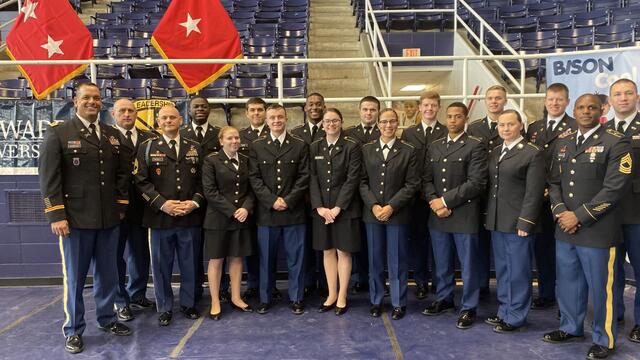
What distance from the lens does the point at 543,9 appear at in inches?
409

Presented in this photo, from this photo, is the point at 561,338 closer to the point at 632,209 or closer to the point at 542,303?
the point at 542,303

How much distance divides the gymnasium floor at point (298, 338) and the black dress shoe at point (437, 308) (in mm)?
61

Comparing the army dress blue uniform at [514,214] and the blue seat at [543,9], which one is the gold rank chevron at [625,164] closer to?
the army dress blue uniform at [514,214]

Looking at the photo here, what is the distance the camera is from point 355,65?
9148mm

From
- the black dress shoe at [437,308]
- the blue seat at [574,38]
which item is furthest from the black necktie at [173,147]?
the blue seat at [574,38]

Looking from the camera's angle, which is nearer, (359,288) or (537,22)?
(359,288)

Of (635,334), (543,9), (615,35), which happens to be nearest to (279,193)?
(635,334)

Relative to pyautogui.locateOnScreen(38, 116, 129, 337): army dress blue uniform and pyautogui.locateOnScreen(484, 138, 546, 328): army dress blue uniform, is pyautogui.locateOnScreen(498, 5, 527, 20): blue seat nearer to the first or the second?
pyautogui.locateOnScreen(484, 138, 546, 328): army dress blue uniform

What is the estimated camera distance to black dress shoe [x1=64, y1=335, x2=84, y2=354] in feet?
11.1

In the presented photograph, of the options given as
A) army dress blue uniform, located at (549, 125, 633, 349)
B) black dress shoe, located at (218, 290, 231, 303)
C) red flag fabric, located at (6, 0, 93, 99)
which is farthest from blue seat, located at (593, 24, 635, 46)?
red flag fabric, located at (6, 0, 93, 99)

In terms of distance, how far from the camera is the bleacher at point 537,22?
324 inches

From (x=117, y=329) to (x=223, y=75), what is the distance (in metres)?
4.78

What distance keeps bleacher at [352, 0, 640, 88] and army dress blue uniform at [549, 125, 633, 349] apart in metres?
4.39

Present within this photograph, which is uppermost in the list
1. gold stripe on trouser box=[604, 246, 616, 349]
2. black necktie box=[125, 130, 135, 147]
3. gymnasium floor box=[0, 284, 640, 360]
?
black necktie box=[125, 130, 135, 147]
